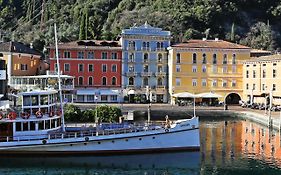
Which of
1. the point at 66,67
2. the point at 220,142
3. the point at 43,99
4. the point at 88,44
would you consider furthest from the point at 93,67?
the point at 43,99

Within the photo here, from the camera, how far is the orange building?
7212 centimetres

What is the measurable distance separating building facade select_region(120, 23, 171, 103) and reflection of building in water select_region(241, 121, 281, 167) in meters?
26.3

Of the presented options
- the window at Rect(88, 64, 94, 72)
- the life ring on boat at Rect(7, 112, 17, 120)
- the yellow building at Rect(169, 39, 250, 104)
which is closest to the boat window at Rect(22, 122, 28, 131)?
the life ring on boat at Rect(7, 112, 17, 120)

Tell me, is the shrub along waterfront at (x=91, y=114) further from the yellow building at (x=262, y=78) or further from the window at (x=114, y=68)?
the yellow building at (x=262, y=78)

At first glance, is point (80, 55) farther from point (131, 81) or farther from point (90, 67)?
point (131, 81)

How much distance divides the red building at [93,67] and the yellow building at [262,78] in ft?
70.2

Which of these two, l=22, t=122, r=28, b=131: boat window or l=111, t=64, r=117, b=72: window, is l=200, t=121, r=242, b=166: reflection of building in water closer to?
l=22, t=122, r=28, b=131: boat window

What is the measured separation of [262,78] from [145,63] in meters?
19.4

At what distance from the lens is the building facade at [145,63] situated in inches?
3044

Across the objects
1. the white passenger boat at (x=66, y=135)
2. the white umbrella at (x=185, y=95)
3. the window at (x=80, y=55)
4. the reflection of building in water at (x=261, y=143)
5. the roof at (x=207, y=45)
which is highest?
the roof at (x=207, y=45)

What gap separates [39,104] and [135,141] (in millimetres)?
7880

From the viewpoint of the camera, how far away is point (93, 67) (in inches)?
3041

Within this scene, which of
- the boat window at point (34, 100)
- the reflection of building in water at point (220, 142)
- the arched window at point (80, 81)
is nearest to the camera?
the reflection of building in water at point (220, 142)

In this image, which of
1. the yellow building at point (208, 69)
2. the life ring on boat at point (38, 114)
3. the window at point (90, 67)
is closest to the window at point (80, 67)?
the window at point (90, 67)
